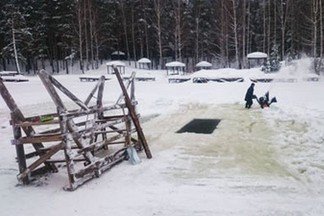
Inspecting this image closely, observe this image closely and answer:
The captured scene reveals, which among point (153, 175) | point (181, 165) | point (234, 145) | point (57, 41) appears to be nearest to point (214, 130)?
point (234, 145)

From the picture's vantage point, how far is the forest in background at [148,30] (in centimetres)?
4478

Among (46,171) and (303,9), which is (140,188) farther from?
(303,9)

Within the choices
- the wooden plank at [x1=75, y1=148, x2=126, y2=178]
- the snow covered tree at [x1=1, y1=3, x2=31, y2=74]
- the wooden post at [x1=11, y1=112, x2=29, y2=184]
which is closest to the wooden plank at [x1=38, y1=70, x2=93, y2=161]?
the wooden plank at [x1=75, y1=148, x2=126, y2=178]

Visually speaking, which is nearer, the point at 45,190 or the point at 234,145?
the point at 45,190

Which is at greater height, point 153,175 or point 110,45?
point 110,45

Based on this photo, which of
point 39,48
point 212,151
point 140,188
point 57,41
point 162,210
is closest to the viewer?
point 162,210

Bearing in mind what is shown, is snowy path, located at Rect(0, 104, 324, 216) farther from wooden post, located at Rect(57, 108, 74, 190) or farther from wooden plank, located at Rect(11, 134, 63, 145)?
wooden plank, located at Rect(11, 134, 63, 145)

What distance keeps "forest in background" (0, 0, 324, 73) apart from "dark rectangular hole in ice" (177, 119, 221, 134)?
30.5 m

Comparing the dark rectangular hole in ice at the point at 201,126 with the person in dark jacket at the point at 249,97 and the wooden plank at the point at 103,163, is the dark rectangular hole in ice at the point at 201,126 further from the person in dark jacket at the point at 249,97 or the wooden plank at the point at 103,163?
the wooden plank at the point at 103,163

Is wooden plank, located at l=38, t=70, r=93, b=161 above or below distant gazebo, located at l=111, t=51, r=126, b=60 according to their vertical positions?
below

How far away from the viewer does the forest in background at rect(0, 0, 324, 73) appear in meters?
44.8

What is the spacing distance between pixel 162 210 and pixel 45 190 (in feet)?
7.38

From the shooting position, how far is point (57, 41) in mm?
53156

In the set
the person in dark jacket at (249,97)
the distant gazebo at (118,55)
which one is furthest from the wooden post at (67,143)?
the distant gazebo at (118,55)
